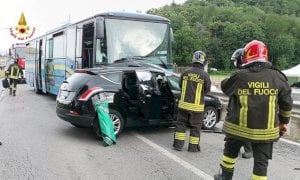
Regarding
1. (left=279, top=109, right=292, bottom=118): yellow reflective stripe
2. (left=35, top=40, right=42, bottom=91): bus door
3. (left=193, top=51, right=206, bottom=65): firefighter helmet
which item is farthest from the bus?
(left=279, top=109, right=292, bottom=118): yellow reflective stripe

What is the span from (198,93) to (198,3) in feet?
353

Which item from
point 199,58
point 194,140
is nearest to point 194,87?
point 199,58

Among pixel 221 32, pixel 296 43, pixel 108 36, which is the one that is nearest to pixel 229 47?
pixel 221 32

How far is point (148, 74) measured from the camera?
9477 mm

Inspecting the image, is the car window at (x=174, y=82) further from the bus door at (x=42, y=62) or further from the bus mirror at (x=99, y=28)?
the bus door at (x=42, y=62)

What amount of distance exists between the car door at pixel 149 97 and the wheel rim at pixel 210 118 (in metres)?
1.34

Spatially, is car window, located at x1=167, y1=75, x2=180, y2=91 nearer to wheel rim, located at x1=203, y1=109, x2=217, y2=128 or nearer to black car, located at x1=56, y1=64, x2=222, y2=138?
black car, located at x1=56, y1=64, x2=222, y2=138

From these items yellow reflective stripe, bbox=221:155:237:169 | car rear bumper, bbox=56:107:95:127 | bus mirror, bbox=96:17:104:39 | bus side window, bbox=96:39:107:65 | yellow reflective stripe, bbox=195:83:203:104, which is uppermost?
bus mirror, bbox=96:17:104:39

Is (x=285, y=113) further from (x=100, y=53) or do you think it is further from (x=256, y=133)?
(x=100, y=53)

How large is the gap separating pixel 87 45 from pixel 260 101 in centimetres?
895

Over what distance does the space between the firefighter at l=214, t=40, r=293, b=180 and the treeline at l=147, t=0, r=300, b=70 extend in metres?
85.1

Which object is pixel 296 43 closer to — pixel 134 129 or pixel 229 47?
pixel 229 47

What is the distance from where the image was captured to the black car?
877cm

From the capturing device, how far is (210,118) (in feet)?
33.4
